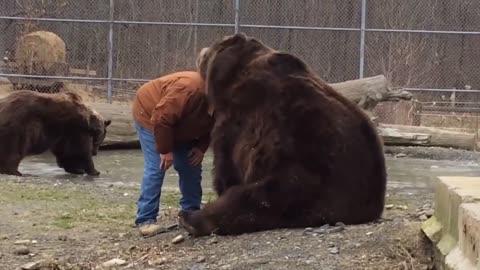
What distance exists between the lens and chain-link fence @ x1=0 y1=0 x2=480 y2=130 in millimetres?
19188

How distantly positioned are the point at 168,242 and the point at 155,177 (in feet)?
2.62

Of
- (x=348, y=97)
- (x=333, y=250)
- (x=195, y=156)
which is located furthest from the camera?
(x=348, y=97)

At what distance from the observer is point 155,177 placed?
255 inches

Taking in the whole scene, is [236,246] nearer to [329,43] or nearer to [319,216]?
[319,216]

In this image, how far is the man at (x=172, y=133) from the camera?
5.98 m

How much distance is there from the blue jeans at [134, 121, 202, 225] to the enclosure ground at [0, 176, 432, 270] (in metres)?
0.17

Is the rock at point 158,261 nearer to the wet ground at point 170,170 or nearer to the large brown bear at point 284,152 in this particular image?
the large brown bear at point 284,152

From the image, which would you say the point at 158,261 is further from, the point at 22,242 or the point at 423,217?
the point at 423,217

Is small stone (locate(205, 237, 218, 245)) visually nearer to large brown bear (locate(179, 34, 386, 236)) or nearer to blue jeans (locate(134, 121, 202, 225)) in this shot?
large brown bear (locate(179, 34, 386, 236))

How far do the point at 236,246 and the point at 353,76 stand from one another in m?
14.3

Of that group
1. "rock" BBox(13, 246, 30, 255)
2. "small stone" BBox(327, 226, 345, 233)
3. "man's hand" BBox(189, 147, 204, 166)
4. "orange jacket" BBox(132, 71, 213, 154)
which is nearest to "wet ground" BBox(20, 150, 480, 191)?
"man's hand" BBox(189, 147, 204, 166)

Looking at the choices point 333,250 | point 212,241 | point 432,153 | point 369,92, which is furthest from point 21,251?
point 432,153

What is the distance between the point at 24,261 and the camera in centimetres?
578

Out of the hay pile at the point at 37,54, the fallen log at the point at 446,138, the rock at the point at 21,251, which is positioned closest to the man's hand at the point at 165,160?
the rock at the point at 21,251
